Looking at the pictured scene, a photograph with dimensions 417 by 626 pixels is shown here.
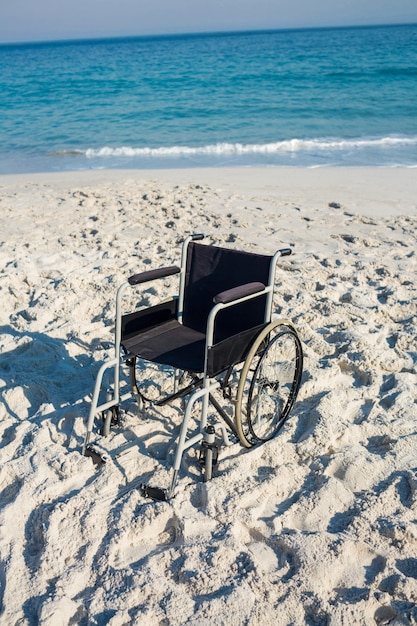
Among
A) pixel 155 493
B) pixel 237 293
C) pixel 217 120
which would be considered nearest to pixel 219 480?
pixel 155 493

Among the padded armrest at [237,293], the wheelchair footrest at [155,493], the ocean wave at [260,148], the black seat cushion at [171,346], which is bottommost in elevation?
the ocean wave at [260,148]

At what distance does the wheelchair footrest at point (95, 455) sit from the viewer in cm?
283

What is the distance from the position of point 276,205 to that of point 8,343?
4142mm

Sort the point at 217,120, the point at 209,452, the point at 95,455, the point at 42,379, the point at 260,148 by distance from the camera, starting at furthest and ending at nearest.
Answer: the point at 217,120 < the point at 260,148 < the point at 42,379 < the point at 95,455 < the point at 209,452

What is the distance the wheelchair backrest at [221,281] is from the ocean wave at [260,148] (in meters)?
9.32

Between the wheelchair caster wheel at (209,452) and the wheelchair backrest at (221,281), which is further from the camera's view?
the wheelchair backrest at (221,281)

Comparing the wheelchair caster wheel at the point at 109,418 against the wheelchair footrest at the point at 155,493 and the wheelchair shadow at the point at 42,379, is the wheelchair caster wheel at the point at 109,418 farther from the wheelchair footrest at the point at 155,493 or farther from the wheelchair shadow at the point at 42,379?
the wheelchair footrest at the point at 155,493

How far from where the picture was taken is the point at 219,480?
271 centimetres

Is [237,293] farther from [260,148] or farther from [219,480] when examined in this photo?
[260,148]

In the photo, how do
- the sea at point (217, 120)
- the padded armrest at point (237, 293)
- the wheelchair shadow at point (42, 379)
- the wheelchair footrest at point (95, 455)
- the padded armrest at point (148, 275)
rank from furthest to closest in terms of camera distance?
the sea at point (217, 120) → the wheelchair shadow at point (42, 379) → the padded armrest at point (148, 275) → the wheelchair footrest at point (95, 455) → the padded armrest at point (237, 293)

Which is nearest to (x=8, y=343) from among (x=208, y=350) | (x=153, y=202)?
(x=208, y=350)

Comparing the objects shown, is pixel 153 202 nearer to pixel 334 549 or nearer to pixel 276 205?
pixel 276 205

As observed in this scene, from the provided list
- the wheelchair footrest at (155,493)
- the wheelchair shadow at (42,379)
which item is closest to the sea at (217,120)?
the wheelchair shadow at (42,379)

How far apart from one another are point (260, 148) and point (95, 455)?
1054 centimetres
